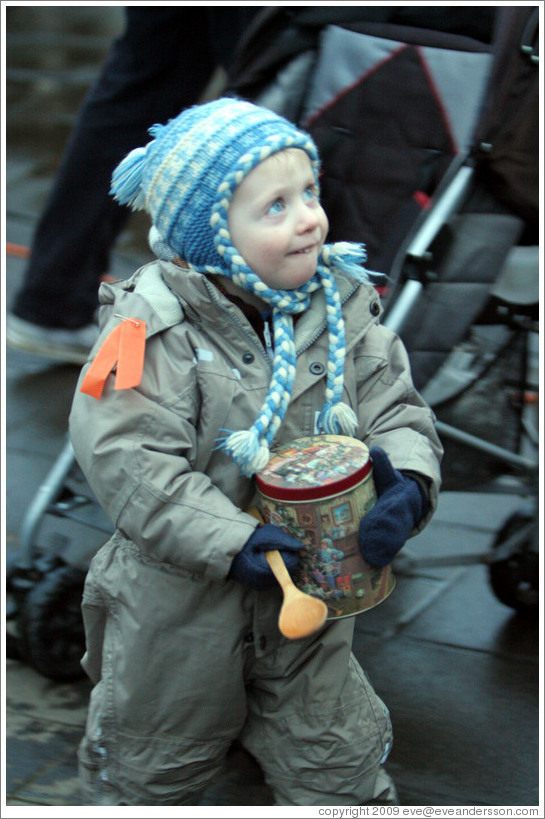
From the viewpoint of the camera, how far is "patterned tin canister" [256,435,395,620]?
193 cm

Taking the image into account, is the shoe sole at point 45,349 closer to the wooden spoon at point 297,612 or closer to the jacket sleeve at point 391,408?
the jacket sleeve at point 391,408

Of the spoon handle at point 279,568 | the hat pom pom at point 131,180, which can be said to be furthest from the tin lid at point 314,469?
the hat pom pom at point 131,180

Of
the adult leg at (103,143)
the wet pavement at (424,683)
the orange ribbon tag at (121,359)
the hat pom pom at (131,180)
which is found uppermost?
the hat pom pom at (131,180)

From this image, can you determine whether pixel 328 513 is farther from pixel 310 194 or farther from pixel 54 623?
pixel 54 623

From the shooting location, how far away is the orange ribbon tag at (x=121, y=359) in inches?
77.5

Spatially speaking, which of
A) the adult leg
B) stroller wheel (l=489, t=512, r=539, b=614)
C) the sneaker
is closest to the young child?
stroller wheel (l=489, t=512, r=539, b=614)

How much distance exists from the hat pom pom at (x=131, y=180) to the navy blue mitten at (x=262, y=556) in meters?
0.76

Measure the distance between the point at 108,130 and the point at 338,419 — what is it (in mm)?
2353

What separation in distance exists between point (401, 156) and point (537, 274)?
0.69m

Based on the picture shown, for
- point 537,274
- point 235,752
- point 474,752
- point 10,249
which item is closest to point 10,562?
point 235,752

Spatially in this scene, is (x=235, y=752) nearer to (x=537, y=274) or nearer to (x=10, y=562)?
(x=10, y=562)

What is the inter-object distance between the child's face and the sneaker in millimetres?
2773

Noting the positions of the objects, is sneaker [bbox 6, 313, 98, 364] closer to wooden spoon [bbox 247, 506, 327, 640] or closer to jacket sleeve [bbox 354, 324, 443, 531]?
jacket sleeve [bbox 354, 324, 443, 531]

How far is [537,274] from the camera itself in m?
3.25
